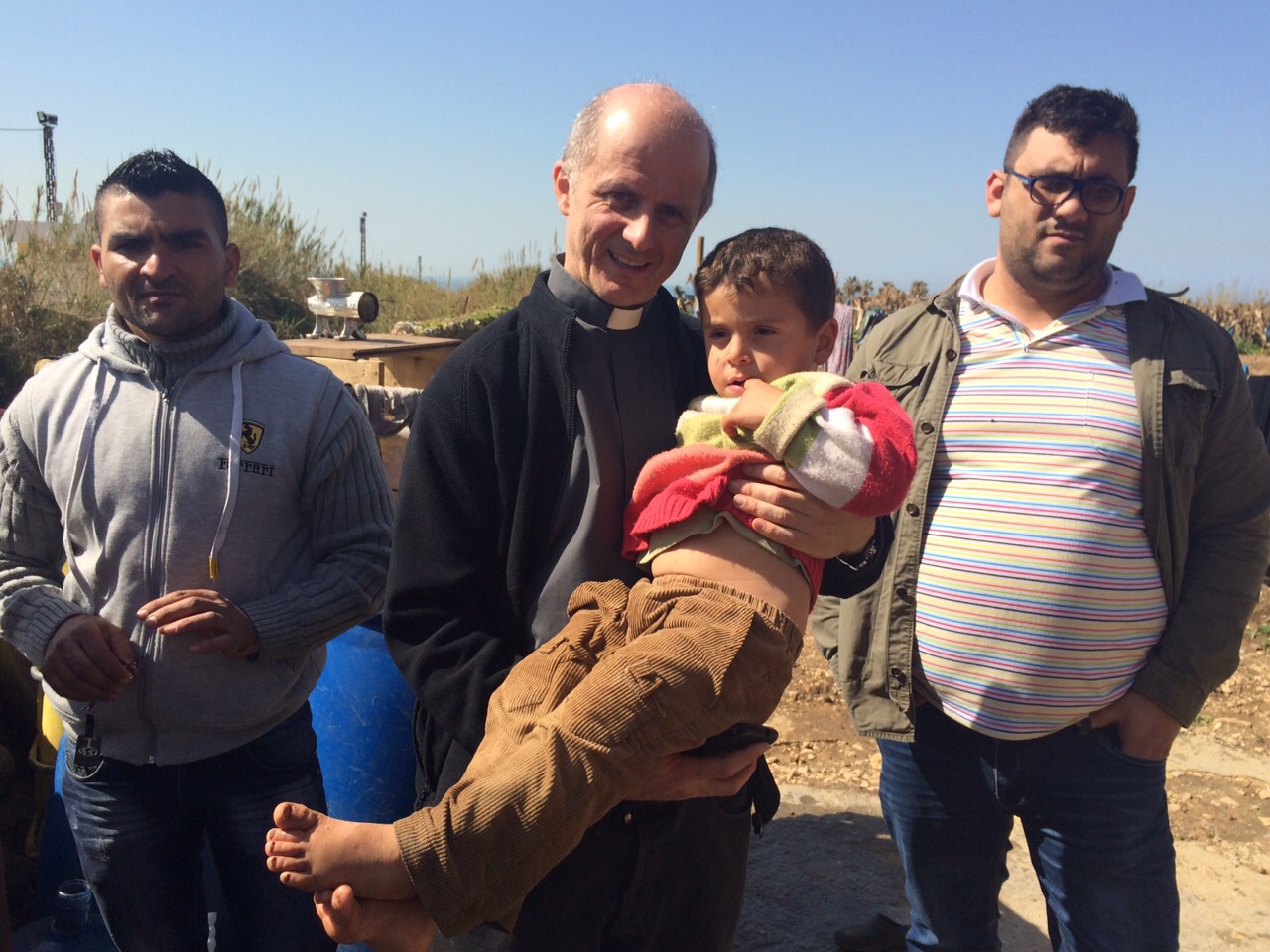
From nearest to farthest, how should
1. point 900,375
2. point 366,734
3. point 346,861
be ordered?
point 346,861 → point 900,375 → point 366,734

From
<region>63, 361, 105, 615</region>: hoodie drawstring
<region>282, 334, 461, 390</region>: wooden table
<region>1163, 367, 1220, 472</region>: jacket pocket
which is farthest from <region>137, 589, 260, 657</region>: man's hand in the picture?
<region>282, 334, 461, 390</region>: wooden table

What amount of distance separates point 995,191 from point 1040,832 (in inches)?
69.6

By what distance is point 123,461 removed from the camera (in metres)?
2.24

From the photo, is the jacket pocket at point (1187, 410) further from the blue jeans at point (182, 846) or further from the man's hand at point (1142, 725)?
the blue jeans at point (182, 846)

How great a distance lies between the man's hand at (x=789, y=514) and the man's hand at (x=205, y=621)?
1.22 meters

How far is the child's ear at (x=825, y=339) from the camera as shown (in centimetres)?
207

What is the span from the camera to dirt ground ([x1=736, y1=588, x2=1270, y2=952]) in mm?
3508

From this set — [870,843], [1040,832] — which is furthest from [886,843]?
[1040,832]

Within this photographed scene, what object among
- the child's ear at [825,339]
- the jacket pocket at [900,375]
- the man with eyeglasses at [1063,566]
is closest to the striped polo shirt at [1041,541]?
the man with eyeglasses at [1063,566]

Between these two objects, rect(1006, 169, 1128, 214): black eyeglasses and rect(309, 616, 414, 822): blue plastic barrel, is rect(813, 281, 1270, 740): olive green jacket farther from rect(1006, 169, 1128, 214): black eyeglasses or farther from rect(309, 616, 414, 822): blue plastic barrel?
rect(309, 616, 414, 822): blue plastic barrel

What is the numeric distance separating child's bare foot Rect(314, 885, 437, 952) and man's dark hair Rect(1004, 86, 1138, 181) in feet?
7.81

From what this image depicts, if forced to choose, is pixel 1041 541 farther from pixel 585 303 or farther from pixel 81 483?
pixel 81 483

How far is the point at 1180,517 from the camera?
2.36m

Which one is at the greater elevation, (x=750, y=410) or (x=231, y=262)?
(x=231, y=262)
